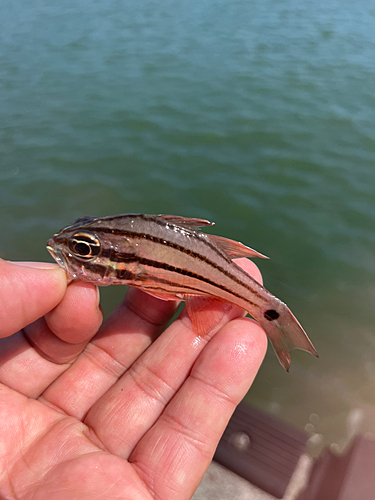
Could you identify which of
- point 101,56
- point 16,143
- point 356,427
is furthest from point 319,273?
point 101,56

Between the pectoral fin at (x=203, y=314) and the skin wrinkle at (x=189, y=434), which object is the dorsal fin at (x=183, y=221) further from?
the skin wrinkle at (x=189, y=434)


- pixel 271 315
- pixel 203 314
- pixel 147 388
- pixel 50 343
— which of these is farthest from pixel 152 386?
pixel 271 315

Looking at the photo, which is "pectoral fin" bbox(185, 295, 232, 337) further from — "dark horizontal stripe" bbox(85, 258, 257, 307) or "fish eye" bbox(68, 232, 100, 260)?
"fish eye" bbox(68, 232, 100, 260)

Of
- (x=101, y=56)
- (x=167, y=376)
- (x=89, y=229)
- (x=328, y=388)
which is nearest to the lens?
(x=89, y=229)

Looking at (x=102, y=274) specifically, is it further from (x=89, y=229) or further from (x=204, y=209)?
(x=204, y=209)

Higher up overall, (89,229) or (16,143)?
(89,229)

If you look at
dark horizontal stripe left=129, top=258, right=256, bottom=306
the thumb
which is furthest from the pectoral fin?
the thumb
